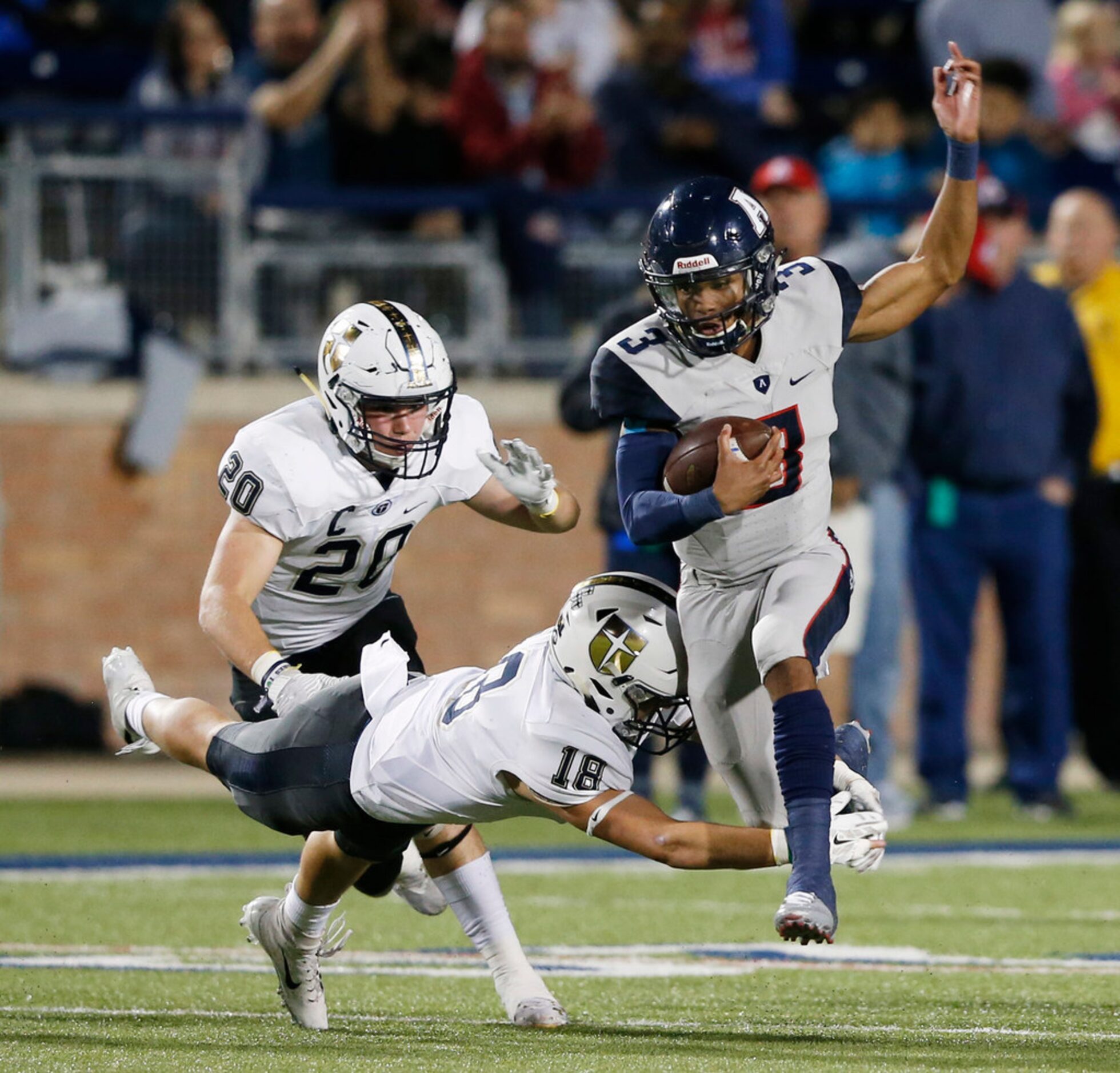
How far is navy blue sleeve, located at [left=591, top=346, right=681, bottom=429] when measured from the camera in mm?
4777

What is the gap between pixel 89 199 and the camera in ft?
32.7

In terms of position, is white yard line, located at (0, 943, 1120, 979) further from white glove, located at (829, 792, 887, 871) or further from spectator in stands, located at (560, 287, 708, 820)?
spectator in stands, located at (560, 287, 708, 820)

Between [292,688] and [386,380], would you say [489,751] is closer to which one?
[292,688]

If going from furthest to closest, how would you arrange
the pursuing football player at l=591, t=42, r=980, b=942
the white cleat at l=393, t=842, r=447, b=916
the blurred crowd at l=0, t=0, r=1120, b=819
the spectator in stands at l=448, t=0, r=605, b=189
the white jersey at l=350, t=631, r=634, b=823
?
1. the spectator in stands at l=448, t=0, r=605, b=189
2. the blurred crowd at l=0, t=0, r=1120, b=819
3. the white cleat at l=393, t=842, r=447, b=916
4. the pursuing football player at l=591, t=42, r=980, b=942
5. the white jersey at l=350, t=631, r=634, b=823

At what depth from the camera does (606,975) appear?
16.9 feet

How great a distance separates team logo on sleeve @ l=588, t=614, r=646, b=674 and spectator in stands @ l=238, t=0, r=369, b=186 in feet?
19.4

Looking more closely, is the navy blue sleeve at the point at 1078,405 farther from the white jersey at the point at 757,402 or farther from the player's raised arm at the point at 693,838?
the player's raised arm at the point at 693,838

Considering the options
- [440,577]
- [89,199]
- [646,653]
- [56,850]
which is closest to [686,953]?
[646,653]

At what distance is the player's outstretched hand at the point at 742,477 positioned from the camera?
437 cm

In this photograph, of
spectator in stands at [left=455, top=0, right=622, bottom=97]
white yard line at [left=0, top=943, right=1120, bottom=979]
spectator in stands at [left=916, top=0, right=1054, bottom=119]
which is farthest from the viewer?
spectator in stands at [left=916, top=0, right=1054, bottom=119]

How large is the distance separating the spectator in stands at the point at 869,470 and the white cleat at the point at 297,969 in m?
3.09

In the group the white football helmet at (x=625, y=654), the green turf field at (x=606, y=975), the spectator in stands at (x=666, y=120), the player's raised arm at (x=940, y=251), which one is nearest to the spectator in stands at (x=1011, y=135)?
the spectator in stands at (x=666, y=120)

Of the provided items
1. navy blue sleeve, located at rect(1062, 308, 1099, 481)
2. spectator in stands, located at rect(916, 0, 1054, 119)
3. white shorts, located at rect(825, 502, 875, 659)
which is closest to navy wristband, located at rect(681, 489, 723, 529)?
white shorts, located at rect(825, 502, 875, 659)

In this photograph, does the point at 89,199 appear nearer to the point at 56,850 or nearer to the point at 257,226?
the point at 257,226
